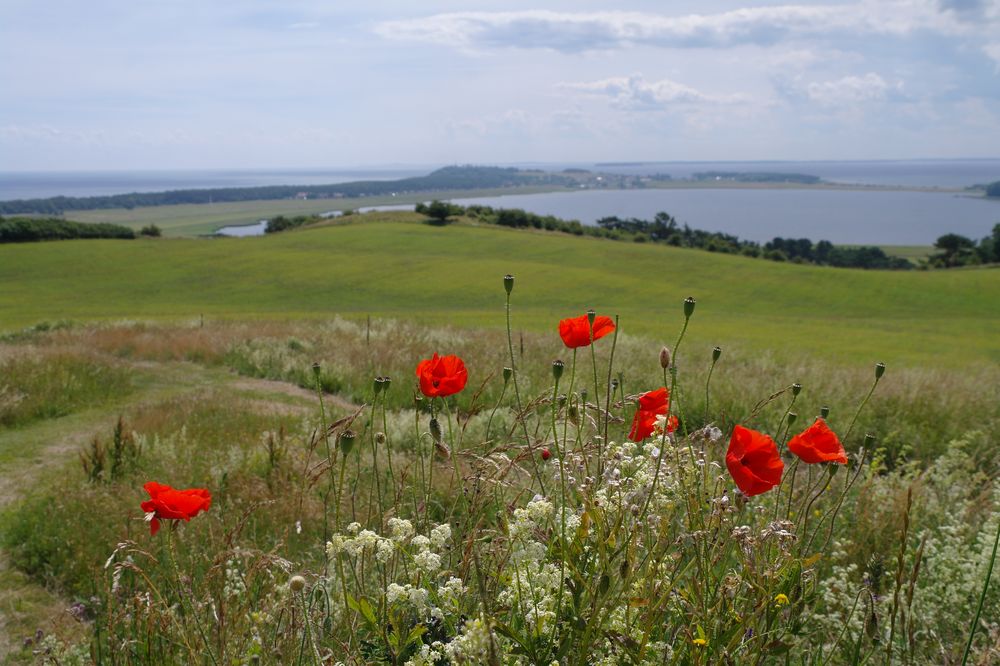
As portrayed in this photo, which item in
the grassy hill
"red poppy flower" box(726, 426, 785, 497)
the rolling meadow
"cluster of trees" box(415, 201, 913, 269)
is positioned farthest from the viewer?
"cluster of trees" box(415, 201, 913, 269)

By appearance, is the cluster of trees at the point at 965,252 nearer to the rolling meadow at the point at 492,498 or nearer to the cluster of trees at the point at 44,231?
the rolling meadow at the point at 492,498

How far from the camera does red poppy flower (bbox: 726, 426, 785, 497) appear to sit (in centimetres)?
177

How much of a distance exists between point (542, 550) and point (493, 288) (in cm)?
4334

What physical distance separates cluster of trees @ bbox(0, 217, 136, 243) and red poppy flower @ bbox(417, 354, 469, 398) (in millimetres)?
75306

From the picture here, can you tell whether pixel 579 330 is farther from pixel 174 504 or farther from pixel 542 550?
pixel 174 504

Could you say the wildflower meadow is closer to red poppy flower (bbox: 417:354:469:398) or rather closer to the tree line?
red poppy flower (bbox: 417:354:469:398)

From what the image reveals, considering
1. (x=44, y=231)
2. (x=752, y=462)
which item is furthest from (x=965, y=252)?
(x=44, y=231)

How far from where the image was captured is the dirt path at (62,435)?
500 cm

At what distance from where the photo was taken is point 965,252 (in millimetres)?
82438

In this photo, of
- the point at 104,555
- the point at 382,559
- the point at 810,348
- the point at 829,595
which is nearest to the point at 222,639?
the point at 382,559

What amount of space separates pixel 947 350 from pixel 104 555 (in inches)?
999

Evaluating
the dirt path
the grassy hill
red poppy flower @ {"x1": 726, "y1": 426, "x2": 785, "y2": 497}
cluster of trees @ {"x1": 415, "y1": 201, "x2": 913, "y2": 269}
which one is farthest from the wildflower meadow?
cluster of trees @ {"x1": 415, "y1": 201, "x2": 913, "y2": 269}

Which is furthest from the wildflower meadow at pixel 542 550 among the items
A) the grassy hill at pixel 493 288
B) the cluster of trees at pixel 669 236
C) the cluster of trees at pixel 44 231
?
the cluster of trees at pixel 669 236

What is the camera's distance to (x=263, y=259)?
2191 inches
